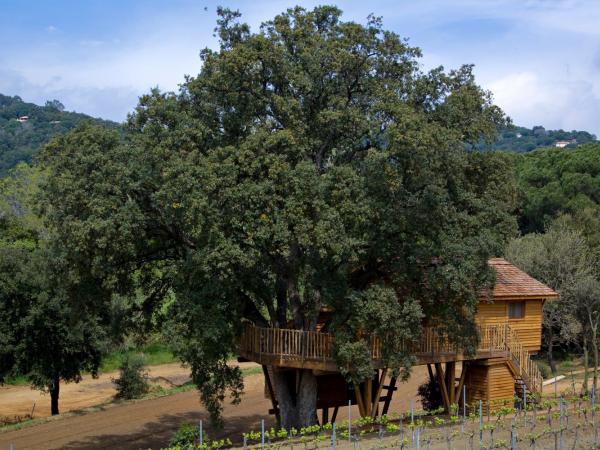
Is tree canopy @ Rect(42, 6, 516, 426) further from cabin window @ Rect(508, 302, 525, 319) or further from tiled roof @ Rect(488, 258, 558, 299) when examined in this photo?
cabin window @ Rect(508, 302, 525, 319)

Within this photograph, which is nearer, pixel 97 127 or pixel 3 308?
pixel 97 127

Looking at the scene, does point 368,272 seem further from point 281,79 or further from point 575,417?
point 575,417

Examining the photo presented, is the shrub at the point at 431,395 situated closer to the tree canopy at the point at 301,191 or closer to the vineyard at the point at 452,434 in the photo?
the vineyard at the point at 452,434

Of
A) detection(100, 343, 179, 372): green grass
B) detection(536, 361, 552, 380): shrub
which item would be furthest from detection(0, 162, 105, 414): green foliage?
detection(536, 361, 552, 380): shrub

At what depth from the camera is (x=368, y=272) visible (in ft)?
82.6

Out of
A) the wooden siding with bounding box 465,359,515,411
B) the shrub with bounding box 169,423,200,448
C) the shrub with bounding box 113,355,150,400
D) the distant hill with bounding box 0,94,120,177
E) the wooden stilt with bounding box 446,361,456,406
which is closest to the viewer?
the shrub with bounding box 169,423,200,448

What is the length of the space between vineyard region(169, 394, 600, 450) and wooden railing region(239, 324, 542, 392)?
1.85 meters

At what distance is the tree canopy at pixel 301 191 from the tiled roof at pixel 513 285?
5612mm

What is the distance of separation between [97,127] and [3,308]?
14.3 metres

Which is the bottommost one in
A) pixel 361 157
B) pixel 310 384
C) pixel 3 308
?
pixel 310 384

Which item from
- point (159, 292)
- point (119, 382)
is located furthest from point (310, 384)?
point (119, 382)

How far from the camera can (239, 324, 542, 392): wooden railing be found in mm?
24391

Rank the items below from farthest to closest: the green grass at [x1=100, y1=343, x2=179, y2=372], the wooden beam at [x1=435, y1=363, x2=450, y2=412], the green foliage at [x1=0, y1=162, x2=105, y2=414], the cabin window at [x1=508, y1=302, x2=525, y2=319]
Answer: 1. the green grass at [x1=100, y1=343, x2=179, y2=372]
2. the green foliage at [x1=0, y1=162, x2=105, y2=414]
3. the cabin window at [x1=508, y1=302, x2=525, y2=319]
4. the wooden beam at [x1=435, y1=363, x2=450, y2=412]

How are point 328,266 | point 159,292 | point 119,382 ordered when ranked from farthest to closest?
point 119,382 < point 159,292 < point 328,266
